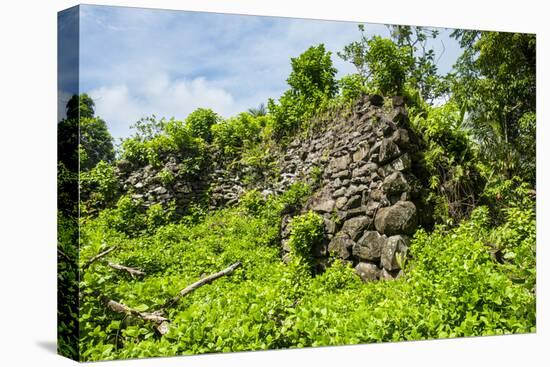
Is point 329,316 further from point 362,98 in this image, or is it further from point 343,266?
point 362,98


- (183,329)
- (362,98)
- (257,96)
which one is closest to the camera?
(183,329)

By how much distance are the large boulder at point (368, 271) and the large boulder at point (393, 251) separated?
0.10m

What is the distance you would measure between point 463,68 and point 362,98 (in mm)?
1172

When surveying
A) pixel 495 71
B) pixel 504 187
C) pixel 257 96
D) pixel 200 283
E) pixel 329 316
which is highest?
pixel 495 71

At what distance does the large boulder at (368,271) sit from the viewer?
18.9 ft

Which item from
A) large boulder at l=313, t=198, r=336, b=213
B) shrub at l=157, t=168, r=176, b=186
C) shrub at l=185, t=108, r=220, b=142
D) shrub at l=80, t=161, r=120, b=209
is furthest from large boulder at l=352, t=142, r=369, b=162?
shrub at l=80, t=161, r=120, b=209

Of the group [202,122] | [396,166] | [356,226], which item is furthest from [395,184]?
[202,122]

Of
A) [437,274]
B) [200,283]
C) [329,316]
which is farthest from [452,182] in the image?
[200,283]

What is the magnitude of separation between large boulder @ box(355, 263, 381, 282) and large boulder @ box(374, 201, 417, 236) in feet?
1.27

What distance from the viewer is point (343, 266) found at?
584cm

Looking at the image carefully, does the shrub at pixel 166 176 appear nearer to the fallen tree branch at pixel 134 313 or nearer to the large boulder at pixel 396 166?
the fallen tree branch at pixel 134 313

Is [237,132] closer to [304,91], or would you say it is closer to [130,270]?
[304,91]

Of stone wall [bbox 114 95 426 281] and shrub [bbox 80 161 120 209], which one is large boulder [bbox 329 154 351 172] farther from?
shrub [bbox 80 161 120 209]

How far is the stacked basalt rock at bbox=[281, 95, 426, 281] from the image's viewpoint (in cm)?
586
